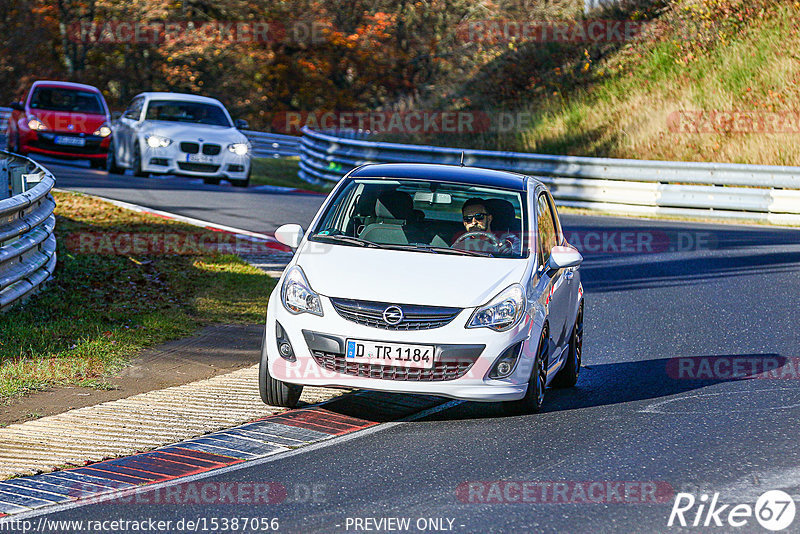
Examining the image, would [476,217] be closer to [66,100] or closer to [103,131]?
[103,131]

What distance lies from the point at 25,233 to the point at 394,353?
5009 millimetres

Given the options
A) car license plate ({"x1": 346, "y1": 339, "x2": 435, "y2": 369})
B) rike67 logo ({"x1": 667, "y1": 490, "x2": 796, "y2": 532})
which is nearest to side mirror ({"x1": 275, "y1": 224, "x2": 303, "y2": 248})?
car license plate ({"x1": 346, "y1": 339, "x2": 435, "y2": 369})

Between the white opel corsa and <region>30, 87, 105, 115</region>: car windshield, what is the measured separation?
18613 millimetres

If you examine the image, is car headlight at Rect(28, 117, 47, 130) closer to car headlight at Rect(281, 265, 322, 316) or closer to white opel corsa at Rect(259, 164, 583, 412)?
white opel corsa at Rect(259, 164, 583, 412)

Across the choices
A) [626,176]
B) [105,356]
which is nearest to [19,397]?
[105,356]

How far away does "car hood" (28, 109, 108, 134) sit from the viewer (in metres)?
25.0

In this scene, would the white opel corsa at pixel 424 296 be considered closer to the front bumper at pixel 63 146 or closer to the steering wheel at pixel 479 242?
the steering wheel at pixel 479 242

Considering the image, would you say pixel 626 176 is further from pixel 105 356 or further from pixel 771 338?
pixel 105 356

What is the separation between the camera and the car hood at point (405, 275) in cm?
721

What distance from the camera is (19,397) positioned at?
7.70m

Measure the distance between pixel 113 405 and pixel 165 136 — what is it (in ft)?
49.3

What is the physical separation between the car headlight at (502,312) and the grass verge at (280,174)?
61.9 ft

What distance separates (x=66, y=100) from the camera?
25969 millimetres

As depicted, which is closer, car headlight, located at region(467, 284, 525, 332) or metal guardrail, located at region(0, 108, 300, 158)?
car headlight, located at region(467, 284, 525, 332)
